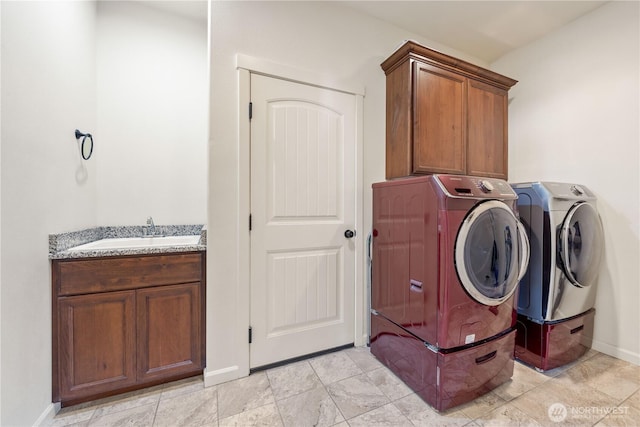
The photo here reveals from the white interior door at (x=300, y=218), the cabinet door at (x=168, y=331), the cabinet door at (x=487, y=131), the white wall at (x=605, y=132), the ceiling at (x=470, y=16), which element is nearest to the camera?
the cabinet door at (x=168, y=331)

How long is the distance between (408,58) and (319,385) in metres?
2.30

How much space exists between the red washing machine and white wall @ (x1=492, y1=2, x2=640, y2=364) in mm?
1066

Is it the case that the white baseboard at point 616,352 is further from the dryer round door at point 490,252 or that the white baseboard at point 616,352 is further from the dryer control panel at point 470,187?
the dryer control panel at point 470,187

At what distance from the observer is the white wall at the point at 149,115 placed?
1.89 metres

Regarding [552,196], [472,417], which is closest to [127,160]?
[472,417]

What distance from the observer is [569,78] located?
7.00ft

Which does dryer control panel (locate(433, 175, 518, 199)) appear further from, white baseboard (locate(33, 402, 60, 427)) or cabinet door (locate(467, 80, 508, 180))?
white baseboard (locate(33, 402, 60, 427))

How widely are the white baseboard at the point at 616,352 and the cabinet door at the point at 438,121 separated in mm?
1694

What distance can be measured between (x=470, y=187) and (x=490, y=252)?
39cm

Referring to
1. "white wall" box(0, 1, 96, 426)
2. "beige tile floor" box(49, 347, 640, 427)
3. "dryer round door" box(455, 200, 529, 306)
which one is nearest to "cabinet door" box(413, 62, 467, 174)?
"dryer round door" box(455, 200, 529, 306)

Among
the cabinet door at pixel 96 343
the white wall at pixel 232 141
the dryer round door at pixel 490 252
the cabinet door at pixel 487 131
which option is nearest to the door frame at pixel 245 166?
the white wall at pixel 232 141

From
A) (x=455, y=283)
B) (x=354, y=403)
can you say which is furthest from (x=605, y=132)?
(x=354, y=403)

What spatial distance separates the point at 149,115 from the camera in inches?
78.2

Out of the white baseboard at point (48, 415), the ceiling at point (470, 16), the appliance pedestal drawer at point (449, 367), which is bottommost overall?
the white baseboard at point (48, 415)
